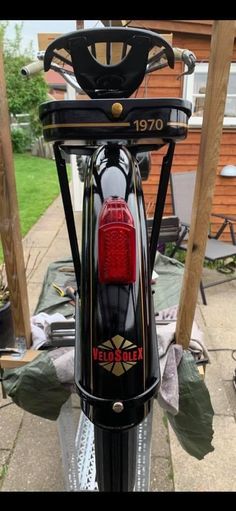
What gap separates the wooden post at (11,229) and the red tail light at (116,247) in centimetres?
42

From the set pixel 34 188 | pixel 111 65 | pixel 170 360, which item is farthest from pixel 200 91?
pixel 34 188

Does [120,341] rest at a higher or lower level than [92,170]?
lower

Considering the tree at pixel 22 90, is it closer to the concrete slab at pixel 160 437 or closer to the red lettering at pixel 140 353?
the concrete slab at pixel 160 437

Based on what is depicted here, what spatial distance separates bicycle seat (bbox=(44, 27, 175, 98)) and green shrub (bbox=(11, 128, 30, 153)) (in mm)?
12994

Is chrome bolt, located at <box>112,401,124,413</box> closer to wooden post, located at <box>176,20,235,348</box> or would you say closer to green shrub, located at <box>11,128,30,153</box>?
wooden post, located at <box>176,20,235,348</box>

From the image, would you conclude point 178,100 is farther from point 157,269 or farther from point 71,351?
point 157,269

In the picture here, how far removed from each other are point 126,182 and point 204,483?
4.34 ft

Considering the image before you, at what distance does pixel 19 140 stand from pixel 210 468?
1333 cm

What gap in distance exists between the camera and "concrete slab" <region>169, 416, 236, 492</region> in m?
1.58

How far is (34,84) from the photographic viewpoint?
12.5 metres

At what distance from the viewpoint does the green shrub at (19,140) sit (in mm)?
13359

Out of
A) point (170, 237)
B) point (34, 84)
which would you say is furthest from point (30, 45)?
point (170, 237)

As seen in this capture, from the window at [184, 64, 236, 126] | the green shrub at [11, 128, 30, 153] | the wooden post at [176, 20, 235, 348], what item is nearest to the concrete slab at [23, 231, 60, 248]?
the window at [184, 64, 236, 126]

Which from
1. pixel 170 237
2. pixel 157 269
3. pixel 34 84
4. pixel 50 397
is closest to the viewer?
pixel 50 397
